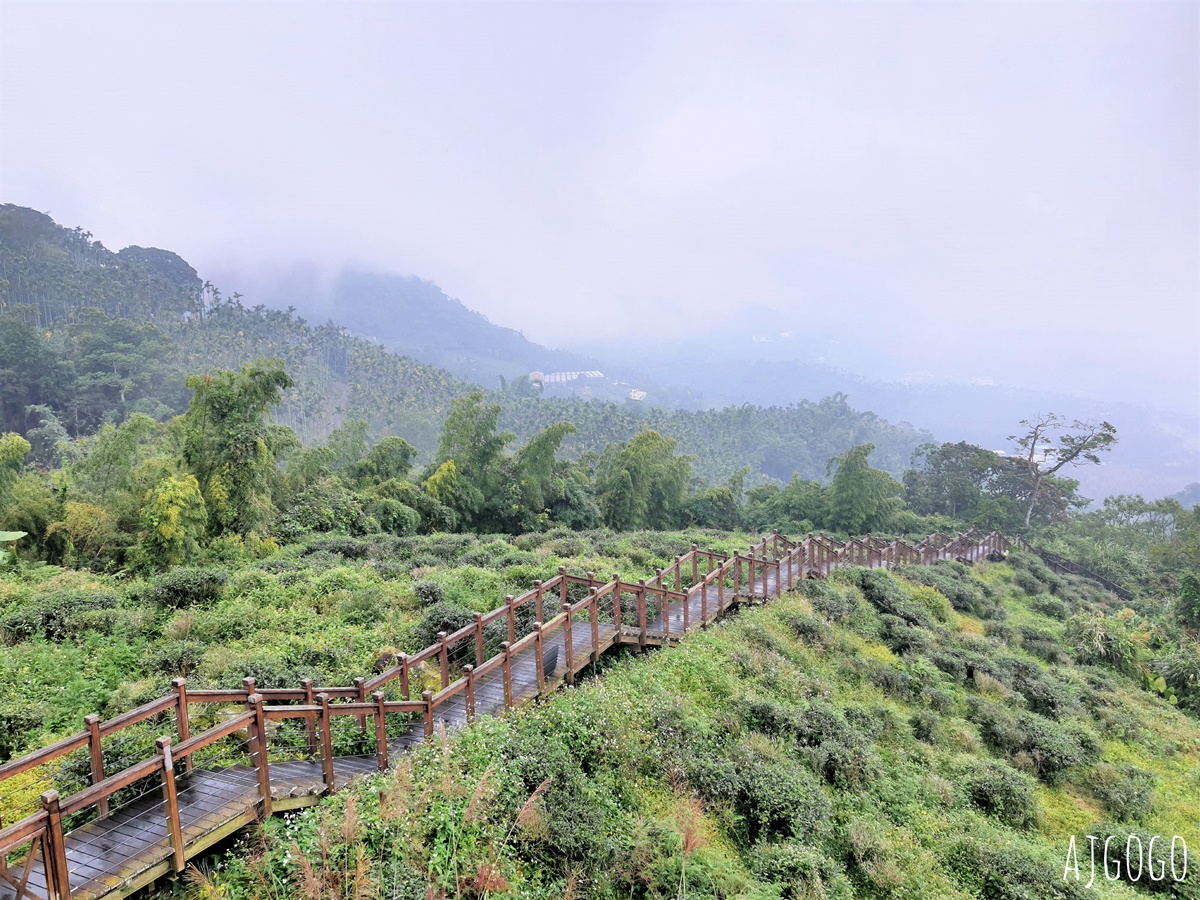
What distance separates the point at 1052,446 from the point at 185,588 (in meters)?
50.3

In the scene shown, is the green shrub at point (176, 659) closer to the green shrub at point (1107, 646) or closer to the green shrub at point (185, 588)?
the green shrub at point (185, 588)

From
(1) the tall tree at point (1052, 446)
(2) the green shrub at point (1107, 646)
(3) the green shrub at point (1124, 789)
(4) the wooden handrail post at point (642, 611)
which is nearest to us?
(3) the green shrub at point (1124, 789)

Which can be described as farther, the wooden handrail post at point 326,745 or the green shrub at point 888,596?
the green shrub at point 888,596

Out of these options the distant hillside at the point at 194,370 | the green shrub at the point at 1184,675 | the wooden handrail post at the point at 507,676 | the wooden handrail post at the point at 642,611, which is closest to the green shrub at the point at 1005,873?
the wooden handrail post at the point at 642,611

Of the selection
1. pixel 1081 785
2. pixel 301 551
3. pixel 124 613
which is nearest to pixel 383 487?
pixel 301 551

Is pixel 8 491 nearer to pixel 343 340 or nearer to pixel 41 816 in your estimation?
pixel 41 816

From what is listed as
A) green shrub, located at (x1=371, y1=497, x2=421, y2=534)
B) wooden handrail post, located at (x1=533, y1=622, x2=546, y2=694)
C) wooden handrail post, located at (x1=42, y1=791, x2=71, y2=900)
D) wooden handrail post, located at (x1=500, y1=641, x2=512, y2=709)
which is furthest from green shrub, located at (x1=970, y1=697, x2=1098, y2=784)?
green shrub, located at (x1=371, y1=497, x2=421, y2=534)

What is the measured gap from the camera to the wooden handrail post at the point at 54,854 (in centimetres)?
387

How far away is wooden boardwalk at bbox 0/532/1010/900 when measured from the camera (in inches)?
168

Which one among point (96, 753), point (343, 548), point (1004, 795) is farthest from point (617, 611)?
point (343, 548)

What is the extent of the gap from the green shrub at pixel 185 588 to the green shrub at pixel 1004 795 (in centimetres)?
1286

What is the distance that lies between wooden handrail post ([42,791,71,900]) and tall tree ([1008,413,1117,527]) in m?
47.0

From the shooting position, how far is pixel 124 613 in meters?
9.78

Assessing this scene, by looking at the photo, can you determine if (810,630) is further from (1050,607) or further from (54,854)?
(1050,607)
